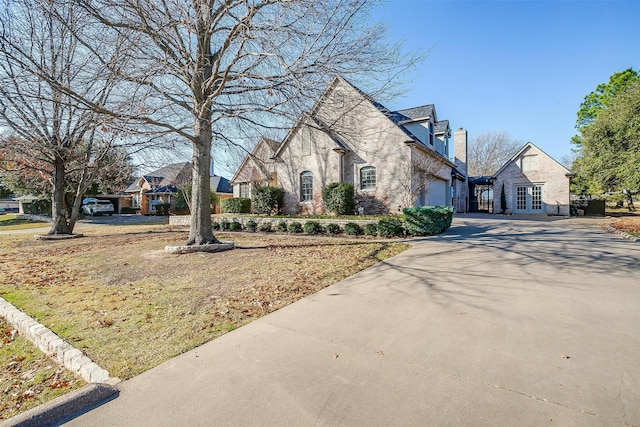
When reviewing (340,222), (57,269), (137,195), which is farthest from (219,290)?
(137,195)

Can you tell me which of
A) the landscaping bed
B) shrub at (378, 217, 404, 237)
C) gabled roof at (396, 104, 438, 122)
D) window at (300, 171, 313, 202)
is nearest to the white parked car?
window at (300, 171, 313, 202)

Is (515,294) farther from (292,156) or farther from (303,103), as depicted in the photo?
(292,156)

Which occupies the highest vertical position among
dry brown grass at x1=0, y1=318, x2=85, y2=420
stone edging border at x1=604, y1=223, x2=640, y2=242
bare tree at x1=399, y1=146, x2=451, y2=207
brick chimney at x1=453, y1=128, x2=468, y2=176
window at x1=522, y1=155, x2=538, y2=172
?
brick chimney at x1=453, y1=128, x2=468, y2=176

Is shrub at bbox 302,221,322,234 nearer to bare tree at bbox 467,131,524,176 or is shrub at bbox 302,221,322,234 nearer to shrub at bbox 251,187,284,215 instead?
shrub at bbox 251,187,284,215

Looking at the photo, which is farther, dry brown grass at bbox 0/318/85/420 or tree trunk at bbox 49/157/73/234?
tree trunk at bbox 49/157/73/234

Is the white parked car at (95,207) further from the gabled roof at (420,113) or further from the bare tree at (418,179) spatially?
the bare tree at (418,179)

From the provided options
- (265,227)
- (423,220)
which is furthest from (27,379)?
(265,227)

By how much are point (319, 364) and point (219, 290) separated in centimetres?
317

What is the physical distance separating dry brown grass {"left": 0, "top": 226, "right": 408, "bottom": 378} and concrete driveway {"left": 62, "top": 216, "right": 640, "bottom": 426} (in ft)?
1.70

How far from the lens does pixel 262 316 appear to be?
165 inches

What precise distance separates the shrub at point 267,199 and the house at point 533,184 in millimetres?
18697

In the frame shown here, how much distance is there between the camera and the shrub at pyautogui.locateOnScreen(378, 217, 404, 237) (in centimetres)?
1196

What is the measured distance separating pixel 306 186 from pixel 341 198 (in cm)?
367

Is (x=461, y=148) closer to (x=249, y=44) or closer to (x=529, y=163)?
(x=529, y=163)
